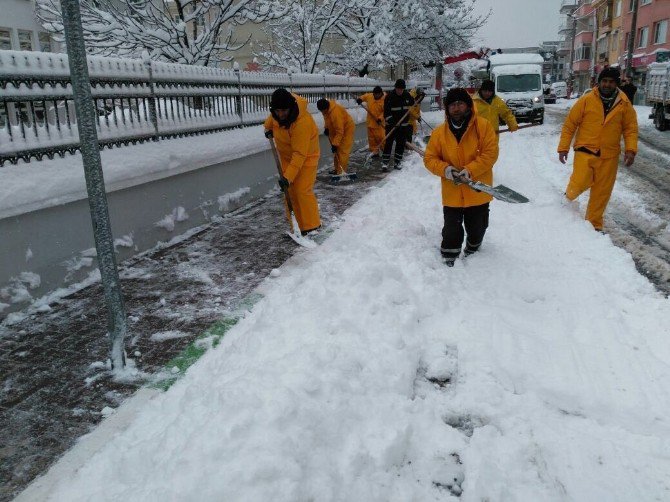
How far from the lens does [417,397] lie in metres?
2.84

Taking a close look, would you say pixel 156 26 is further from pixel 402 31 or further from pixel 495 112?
pixel 402 31

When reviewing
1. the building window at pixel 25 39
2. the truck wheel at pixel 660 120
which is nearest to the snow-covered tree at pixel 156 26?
the building window at pixel 25 39

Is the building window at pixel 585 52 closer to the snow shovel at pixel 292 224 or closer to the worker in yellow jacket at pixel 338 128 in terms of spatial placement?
the worker in yellow jacket at pixel 338 128

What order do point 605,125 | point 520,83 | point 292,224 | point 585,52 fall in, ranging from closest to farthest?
point 605,125 → point 292,224 → point 520,83 → point 585,52

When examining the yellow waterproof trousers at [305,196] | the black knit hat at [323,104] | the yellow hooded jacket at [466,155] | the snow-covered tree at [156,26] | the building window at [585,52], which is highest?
the building window at [585,52]

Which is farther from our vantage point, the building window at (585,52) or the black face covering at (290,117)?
the building window at (585,52)

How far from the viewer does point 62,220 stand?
4.29 m

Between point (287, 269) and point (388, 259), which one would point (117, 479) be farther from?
point (388, 259)

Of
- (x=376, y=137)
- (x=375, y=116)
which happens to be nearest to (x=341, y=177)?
(x=375, y=116)

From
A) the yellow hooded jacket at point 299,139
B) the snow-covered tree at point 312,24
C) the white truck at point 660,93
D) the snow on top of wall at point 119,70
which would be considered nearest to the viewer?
the snow on top of wall at point 119,70

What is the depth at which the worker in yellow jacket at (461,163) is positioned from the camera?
15.8ft

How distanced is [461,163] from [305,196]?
5.77ft

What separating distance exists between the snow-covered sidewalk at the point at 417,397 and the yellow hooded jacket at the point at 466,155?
0.70 meters

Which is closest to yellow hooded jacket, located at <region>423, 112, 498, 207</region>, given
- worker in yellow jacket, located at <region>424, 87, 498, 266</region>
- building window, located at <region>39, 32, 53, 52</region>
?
worker in yellow jacket, located at <region>424, 87, 498, 266</region>
